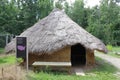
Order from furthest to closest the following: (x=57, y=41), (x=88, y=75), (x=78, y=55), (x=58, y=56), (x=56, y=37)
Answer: (x=78, y=55) < (x=58, y=56) < (x=56, y=37) < (x=57, y=41) < (x=88, y=75)

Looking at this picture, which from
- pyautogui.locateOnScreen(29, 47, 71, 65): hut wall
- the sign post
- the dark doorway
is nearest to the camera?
the sign post

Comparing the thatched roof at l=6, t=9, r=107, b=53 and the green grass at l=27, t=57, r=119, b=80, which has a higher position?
the thatched roof at l=6, t=9, r=107, b=53

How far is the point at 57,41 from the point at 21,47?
295 centimetres

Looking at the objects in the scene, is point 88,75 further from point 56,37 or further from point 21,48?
point 21,48

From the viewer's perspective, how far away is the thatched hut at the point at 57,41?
49.1 feet

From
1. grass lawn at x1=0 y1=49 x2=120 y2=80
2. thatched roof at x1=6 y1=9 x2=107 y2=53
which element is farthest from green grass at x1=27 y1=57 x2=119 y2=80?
thatched roof at x1=6 y1=9 x2=107 y2=53

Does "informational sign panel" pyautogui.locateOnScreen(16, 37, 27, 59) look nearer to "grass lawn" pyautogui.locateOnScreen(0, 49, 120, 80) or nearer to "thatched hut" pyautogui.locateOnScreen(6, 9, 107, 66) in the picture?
"grass lawn" pyautogui.locateOnScreen(0, 49, 120, 80)

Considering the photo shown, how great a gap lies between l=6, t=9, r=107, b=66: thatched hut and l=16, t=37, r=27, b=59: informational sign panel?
2.27m

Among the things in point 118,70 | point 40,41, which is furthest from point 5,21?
point 118,70

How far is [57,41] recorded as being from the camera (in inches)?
595

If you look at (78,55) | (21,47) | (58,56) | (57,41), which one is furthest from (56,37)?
(78,55)

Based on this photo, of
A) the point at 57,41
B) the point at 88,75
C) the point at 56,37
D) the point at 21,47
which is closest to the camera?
the point at 21,47

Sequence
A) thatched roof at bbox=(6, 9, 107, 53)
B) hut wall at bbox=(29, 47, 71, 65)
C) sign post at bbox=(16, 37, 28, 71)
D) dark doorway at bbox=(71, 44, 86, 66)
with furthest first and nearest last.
Result: dark doorway at bbox=(71, 44, 86, 66) < hut wall at bbox=(29, 47, 71, 65) < thatched roof at bbox=(6, 9, 107, 53) < sign post at bbox=(16, 37, 28, 71)

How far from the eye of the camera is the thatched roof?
589 inches
